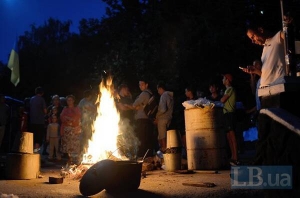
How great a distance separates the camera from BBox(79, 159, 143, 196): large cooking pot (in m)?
5.59

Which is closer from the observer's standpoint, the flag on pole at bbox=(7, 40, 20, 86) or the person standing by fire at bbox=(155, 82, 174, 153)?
the person standing by fire at bbox=(155, 82, 174, 153)

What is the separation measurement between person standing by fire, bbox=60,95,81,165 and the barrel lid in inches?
259

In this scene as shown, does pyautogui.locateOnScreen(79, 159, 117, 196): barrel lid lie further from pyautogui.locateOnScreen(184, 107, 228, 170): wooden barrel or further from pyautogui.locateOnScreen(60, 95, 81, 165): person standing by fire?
pyautogui.locateOnScreen(60, 95, 81, 165): person standing by fire

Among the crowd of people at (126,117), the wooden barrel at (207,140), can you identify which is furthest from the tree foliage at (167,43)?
the wooden barrel at (207,140)

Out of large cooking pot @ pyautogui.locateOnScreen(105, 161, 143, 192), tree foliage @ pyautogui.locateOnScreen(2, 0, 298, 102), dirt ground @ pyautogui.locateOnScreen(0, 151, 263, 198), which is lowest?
dirt ground @ pyautogui.locateOnScreen(0, 151, 263, 198)

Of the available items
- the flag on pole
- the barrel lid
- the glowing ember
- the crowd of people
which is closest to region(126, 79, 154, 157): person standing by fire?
the crowd of people

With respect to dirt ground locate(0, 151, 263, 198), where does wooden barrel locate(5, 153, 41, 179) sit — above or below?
above

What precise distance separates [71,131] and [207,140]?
17.1ft

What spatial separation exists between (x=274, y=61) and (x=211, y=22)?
13.5 m

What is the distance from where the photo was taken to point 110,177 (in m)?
5.69

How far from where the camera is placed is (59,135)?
41.5ft

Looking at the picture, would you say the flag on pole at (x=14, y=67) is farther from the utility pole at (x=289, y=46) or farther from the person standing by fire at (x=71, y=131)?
the utility pole at (x=289, y=46)

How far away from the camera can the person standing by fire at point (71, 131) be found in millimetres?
12133

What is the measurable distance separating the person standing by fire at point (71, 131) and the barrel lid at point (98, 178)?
21.6ft
